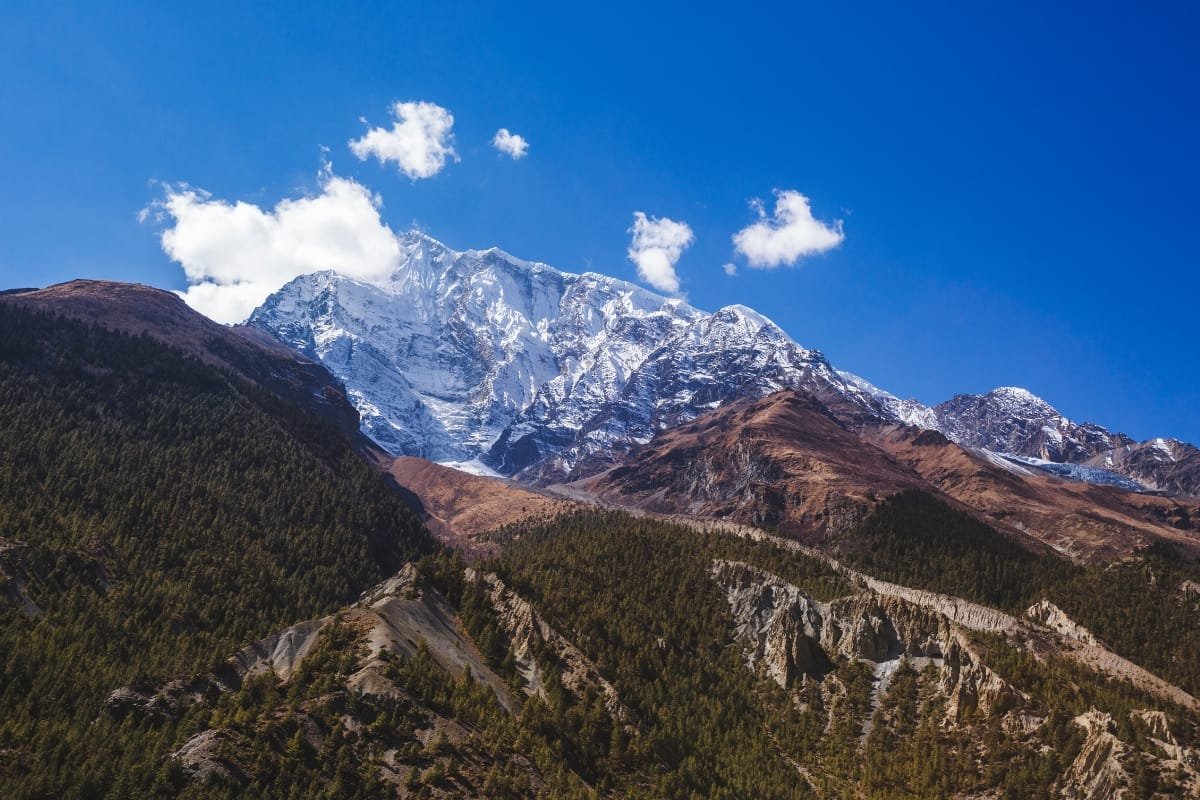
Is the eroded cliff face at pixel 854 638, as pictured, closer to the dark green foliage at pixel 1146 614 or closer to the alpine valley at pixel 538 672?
the alpine valley at pixel 538 672

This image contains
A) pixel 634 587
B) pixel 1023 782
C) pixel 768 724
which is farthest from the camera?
pixel 634 587

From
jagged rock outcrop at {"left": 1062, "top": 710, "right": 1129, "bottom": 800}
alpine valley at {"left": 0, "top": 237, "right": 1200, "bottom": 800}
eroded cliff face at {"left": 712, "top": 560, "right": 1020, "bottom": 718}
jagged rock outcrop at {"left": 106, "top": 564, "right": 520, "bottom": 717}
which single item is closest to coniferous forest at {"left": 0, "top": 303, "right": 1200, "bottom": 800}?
alpine valley at {"left": 0, "top": 237, "right": 1200, "bottom": 800}

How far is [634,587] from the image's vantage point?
543 ft

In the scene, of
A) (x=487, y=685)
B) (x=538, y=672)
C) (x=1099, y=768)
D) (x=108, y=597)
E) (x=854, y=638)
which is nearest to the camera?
(x=1099, y=768)

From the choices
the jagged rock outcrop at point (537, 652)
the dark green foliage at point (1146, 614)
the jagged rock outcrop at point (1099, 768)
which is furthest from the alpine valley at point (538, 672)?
the dark green foliage at point (1146, 614)

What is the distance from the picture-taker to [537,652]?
352 ft

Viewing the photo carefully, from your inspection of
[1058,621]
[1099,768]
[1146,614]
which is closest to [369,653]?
[1099,768]

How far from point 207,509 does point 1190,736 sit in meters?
192

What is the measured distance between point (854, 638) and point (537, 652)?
59658mm

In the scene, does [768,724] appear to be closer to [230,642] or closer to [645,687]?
[645,687]

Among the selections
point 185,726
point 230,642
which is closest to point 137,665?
point 230,642

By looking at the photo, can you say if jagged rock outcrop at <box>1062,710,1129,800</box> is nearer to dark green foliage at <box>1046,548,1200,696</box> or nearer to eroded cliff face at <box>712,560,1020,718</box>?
eroded cliff face at <box>712,560,1020,718</box>

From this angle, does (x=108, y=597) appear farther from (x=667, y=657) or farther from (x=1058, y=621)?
(x=1058, y=621)

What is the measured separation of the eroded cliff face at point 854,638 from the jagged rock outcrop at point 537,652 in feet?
140
